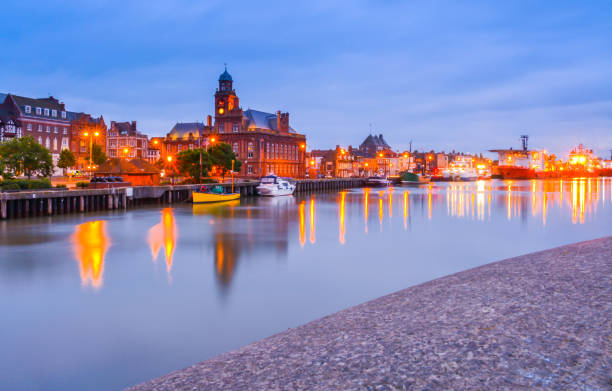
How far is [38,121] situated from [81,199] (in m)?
68.4

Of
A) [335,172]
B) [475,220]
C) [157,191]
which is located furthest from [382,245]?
[335,172]

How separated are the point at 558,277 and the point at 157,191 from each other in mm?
53630

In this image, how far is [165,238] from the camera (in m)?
33.1

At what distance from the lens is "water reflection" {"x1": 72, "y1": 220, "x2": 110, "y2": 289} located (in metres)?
21.1

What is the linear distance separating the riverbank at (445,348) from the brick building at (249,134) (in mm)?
111336

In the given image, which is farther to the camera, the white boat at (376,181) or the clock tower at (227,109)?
the white boat at (376,181)

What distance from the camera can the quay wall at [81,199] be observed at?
4294 cm

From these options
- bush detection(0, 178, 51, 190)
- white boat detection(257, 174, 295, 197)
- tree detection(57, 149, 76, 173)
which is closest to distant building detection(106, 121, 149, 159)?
tree detection(57, 149, 76, 173)

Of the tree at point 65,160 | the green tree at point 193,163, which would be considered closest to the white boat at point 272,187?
the green tree at point 193,163

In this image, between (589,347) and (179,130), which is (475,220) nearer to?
(589,347)

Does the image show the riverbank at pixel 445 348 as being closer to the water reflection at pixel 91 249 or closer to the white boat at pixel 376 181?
the water reflection at pixel 91 249

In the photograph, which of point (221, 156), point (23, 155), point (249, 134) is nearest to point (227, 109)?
point (249, 134)

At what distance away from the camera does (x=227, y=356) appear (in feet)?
32.7

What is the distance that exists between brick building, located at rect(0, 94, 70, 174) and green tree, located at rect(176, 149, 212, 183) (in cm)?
3193
